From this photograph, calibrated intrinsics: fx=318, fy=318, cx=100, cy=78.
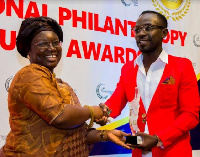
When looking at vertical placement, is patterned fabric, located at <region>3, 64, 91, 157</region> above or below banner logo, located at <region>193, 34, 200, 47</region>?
below

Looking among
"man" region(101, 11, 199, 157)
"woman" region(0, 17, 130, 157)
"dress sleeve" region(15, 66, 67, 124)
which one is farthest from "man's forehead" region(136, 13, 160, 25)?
"dress sleeve" region(15, 66, 67, 124)

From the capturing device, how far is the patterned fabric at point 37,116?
172 cm

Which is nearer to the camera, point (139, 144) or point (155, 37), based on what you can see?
point (139, 144)

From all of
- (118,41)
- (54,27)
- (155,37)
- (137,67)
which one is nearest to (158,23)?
(155,37)

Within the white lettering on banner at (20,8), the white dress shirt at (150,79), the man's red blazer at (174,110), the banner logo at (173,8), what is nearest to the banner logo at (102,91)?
the white dress shirt at (150,79)

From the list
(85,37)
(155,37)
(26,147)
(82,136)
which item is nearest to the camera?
(26,147)

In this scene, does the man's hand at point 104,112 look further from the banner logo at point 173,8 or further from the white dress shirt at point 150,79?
the banner logo at point 173,8

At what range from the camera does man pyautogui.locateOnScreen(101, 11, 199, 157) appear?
2590 mm

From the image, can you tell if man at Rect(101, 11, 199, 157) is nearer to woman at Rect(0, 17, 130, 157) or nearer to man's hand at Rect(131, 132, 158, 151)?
man's hand at Rect(131, 132, 158, 151)

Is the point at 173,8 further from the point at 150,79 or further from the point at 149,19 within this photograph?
the point at 150,79

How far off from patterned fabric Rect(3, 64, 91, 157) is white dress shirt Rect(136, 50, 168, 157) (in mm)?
987

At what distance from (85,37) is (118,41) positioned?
0.45 m

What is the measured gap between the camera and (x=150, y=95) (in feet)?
9.01

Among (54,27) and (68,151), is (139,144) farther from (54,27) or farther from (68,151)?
(54,27)
